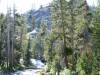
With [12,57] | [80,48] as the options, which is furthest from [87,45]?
[12,57]

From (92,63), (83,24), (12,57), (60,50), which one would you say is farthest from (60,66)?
(12,57)

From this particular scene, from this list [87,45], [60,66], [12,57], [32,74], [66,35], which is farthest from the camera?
[12,57]

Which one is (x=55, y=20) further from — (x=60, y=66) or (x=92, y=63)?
(x=92, y=63)

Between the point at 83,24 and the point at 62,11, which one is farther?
the point at 62,11

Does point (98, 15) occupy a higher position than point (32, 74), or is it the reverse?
point (98, 15)

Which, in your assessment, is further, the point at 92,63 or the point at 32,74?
the point at 32,74

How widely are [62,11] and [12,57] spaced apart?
20.0 m

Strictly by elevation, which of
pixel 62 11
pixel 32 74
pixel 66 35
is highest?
pixel 62 11

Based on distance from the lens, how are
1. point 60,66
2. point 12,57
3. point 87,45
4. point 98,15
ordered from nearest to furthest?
point 98,15 < point 87,45 < point 60,66 < point 12,57

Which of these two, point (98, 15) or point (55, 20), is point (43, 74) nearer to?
point (55, 20)

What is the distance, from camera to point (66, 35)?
4991cm

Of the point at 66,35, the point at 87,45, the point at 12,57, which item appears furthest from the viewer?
the point at 12,57

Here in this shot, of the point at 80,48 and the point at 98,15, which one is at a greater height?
the point at 98,15

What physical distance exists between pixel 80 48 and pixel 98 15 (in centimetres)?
1118
